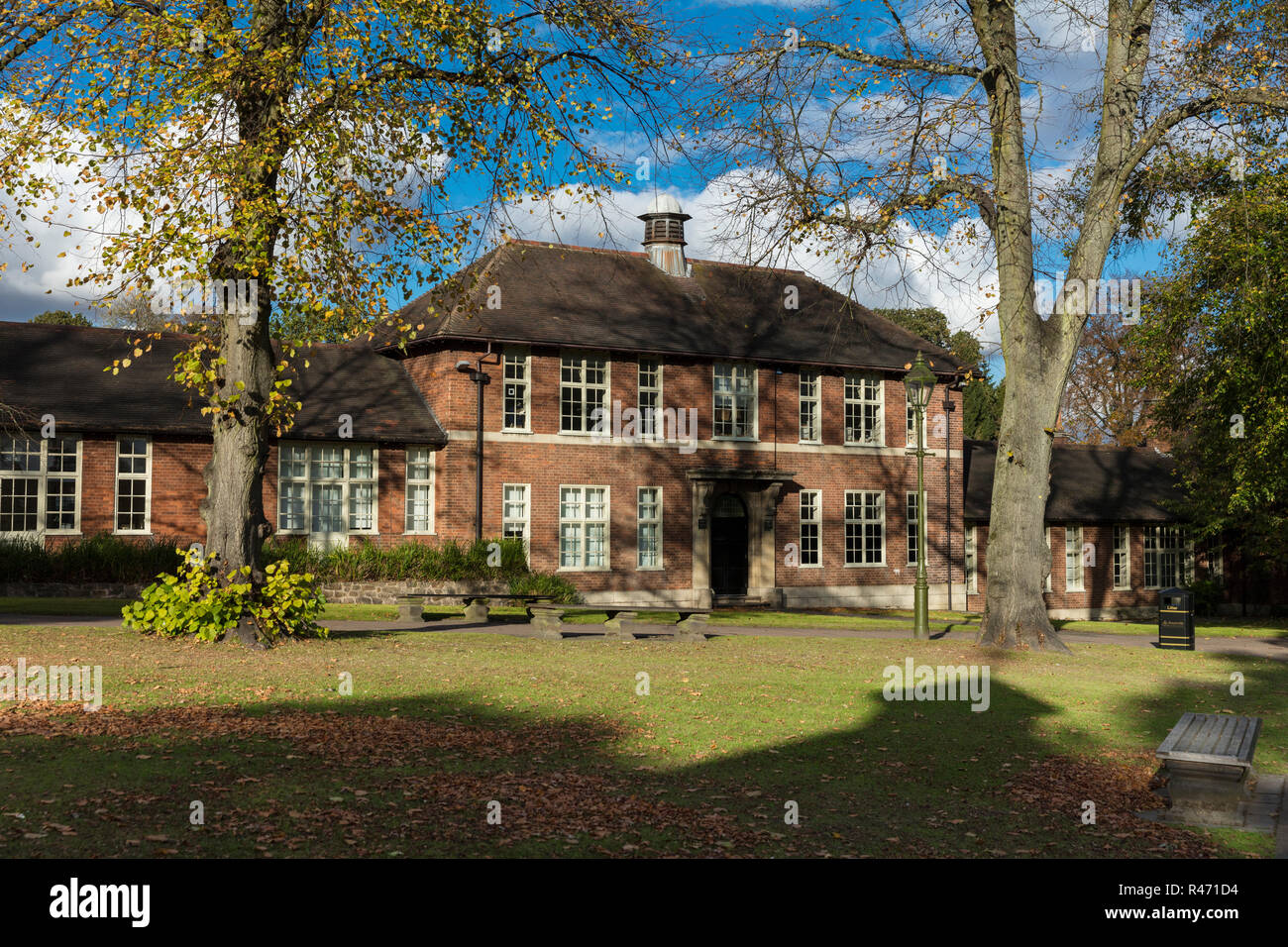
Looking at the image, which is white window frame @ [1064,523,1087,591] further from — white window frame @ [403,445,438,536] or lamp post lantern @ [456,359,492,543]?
white window frame @ [403,445,438,536]

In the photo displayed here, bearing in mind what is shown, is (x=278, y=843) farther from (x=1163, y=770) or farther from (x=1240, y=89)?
(x=1240, y=89)

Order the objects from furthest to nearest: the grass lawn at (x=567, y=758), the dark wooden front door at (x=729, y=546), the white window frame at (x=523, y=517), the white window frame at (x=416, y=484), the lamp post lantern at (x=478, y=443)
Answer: the dark wooden front door at (x=729, y=546) → the white window frame at (x=523, y=517) → the white window frame at (x=416, y=484) → the lamp post lantern at (x=478, y=443) → the grass lawn at (x=567, y=758)

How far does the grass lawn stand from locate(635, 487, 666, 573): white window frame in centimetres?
1602

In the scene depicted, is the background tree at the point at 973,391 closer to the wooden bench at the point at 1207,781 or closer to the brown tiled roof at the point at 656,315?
the brown tiled roof at the point at 656,315

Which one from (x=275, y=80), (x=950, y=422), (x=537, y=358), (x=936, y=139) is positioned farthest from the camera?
(x=950, y=422)

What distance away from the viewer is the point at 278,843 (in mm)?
6238

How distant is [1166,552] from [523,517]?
24.5 m

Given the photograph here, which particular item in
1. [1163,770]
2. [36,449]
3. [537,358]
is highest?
[537,358]

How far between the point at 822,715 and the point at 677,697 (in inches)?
63.2

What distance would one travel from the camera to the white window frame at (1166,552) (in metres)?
39.8

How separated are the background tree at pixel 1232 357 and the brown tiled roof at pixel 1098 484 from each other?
16.8ft

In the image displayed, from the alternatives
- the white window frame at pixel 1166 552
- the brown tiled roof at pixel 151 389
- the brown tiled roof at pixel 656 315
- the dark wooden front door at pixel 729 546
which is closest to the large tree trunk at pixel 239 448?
the brown tiled roof at pixel 151 389
